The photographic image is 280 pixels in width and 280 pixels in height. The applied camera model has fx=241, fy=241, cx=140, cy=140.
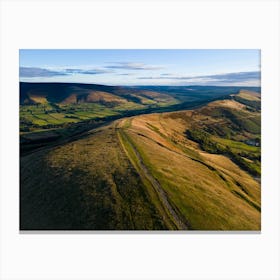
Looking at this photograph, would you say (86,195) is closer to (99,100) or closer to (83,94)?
(99,100)

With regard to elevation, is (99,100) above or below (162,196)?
above

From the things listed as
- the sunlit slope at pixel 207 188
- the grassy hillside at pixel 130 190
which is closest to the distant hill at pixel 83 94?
the grassy hillside at pixel 130 190

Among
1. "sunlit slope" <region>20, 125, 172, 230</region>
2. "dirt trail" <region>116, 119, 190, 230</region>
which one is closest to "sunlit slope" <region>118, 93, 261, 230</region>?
"dirt trail" <region>116, 119, 190, 230</region>

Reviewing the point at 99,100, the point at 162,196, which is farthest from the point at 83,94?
the point at 162,196

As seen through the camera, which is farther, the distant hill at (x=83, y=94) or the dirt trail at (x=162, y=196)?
the distant hill at (x=83, y=94)

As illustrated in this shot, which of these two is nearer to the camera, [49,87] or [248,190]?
[248,190]

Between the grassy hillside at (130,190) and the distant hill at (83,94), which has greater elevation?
the distant hill at (83,94)

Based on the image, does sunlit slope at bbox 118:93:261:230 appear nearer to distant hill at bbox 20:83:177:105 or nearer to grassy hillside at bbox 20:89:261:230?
grassy hillside at bbox 20:89:261:230

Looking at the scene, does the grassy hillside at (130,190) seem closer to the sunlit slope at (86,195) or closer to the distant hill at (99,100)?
the sunlit slope at (86,195)
